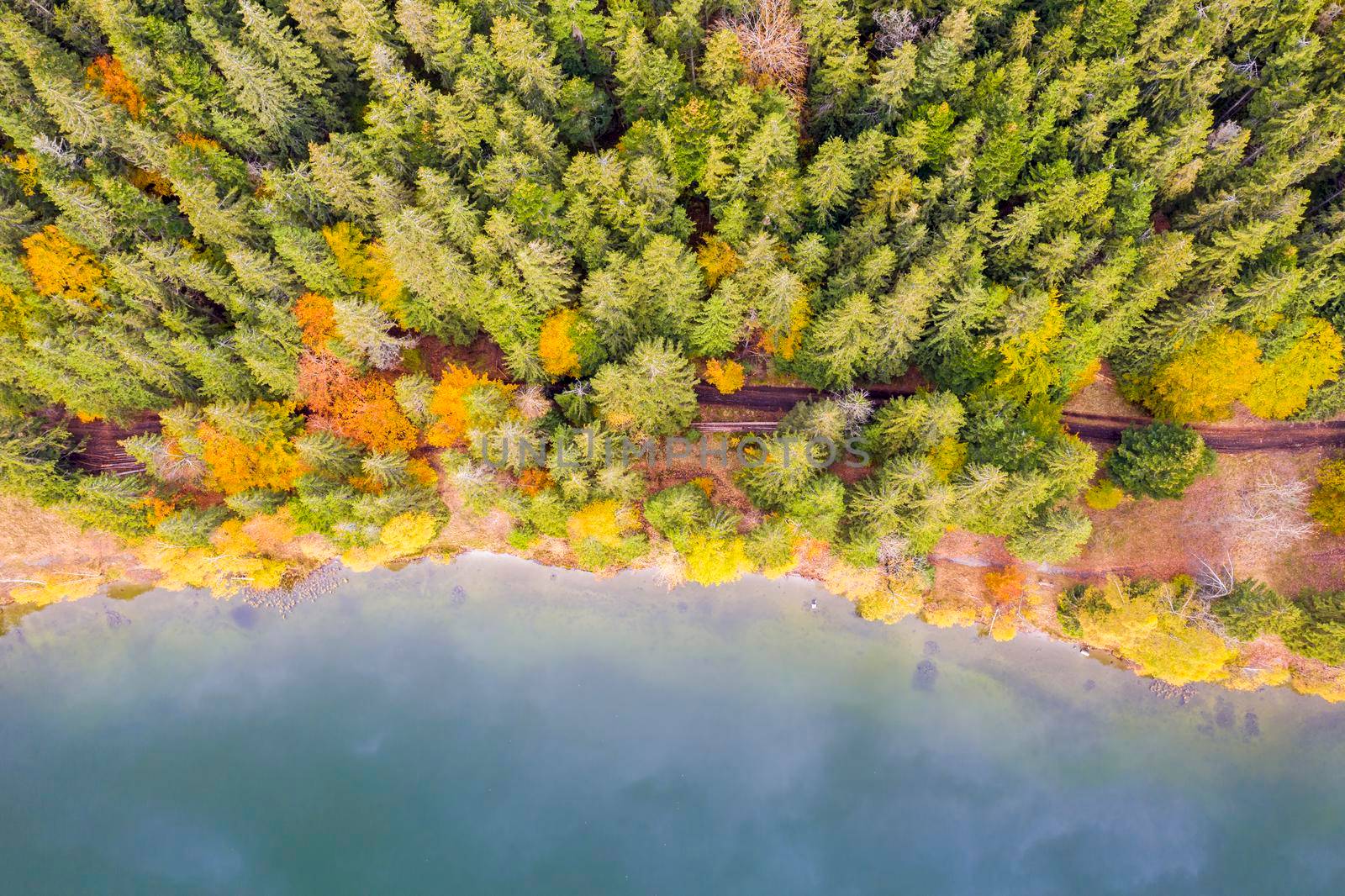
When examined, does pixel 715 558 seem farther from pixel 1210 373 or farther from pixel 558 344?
pixel 1210 373

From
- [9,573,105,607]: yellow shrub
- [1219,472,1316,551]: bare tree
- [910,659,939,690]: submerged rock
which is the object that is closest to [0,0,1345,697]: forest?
[1219,472,1316,551]: bare tree

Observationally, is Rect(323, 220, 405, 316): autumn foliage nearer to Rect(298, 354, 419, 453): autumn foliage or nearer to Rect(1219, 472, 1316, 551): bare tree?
Rect(298, 354, 419, 453): autumn foliage

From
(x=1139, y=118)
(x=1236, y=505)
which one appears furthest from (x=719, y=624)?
(x=1139, y=118)

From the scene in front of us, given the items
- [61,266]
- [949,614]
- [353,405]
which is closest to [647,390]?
[353,405]

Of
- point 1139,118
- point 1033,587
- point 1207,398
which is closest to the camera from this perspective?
point 1139,118

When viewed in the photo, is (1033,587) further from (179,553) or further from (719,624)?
(179,553)

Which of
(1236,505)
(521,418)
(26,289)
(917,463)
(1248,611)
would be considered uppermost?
(26,289)
